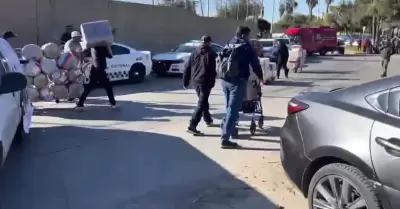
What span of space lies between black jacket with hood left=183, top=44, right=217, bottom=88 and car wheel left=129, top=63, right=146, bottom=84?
10049mm

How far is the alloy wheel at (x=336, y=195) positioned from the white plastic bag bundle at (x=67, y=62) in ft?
28.7

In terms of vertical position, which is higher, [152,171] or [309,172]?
[309,172]

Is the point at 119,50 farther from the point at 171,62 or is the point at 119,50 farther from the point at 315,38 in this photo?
the point at 315,38

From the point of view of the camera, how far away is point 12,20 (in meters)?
20.6

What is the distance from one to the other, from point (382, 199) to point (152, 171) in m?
3.36

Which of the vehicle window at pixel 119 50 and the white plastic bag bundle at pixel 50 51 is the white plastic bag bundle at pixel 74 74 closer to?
the white plastic bag bundle at pixel 50 51

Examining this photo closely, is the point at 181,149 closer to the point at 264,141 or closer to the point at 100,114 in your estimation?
the point at 264,141

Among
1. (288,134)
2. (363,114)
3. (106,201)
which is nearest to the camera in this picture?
(363,114)

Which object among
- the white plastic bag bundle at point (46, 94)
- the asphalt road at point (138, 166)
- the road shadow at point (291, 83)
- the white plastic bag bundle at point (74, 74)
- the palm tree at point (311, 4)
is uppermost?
the palm tree at point (311, 4)

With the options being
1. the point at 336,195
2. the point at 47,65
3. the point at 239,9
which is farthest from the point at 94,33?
the point at 239,9

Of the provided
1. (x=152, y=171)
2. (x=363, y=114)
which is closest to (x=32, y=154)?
(x=152, y=171)

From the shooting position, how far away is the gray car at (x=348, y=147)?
4.09m

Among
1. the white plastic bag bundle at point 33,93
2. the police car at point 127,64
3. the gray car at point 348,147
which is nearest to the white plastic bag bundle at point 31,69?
the white plastic bag bundle at point 33,93

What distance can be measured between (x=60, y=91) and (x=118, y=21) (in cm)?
1476
